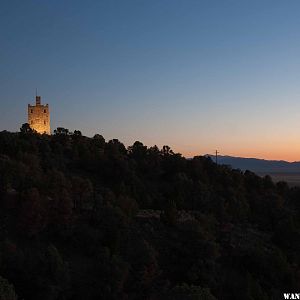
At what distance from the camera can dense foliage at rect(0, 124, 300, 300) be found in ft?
96.5

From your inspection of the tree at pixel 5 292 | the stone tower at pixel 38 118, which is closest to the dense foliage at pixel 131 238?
the tree at pixel 5 292

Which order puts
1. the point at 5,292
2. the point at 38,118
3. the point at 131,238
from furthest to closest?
the point at 38,118 → the point at 131,238 → the point at 5,292

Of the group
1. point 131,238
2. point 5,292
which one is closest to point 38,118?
point 131,238

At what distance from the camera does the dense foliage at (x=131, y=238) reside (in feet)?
96.5

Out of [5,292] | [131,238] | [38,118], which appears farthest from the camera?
[38,118]

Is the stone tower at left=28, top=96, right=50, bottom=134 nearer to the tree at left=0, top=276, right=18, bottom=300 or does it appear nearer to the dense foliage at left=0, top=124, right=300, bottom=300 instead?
the dense foliage at left=0, top=124, right=300, bottom=300

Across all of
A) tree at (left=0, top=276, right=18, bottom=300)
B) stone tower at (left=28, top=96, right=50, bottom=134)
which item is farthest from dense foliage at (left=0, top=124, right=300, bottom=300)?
stone tower at (left=28, top=96, right=50, bottom=134)

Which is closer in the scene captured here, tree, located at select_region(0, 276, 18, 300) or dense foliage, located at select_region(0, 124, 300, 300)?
tree, located at select_region(0, 276, 18, 300)

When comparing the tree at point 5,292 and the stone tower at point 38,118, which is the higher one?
the stone tower at point 38,118

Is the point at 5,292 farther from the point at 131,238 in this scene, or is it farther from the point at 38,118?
the point at 38,118

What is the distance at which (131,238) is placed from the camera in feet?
120

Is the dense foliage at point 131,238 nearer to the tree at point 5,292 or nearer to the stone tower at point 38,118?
the tree at point 5,292

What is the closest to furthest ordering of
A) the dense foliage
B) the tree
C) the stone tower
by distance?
the tree, the dense foliage, the stone tower

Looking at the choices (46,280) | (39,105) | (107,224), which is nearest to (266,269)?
(107,224)
